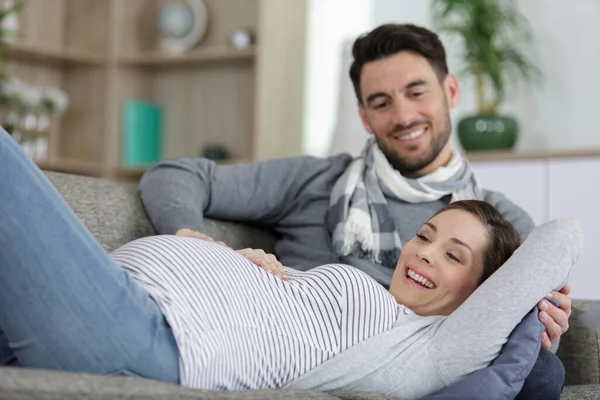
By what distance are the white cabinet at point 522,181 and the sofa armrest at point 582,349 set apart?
4.72ft

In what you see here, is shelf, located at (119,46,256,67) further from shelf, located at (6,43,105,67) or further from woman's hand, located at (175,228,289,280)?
woman's hand, located at (175,228,289,280)

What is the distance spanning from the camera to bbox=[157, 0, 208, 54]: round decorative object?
4.53 metres

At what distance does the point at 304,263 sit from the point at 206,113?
268 cm

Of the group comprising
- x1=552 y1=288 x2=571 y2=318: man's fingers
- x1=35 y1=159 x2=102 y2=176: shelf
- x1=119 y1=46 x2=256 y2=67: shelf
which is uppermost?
x1=119 y1=46 x2=256 y2=67: shelf

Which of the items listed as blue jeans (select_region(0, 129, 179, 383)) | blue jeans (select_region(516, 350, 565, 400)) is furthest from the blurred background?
blue jeans (select_region(0, 129, 179, 383))

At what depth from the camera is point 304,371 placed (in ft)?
4.58

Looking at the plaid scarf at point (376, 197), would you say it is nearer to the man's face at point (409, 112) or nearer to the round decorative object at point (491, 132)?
the man's face at point (409, 112)

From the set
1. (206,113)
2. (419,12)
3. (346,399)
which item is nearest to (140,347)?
(346,399)

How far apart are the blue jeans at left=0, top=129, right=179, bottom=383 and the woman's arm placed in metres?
0.44

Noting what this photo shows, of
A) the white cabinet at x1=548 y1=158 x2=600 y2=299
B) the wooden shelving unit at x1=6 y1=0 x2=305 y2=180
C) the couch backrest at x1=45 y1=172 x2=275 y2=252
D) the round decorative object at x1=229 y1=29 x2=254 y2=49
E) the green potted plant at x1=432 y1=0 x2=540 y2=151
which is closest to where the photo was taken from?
the couch backrest at x1=45 y1=172 x2=275 y2=252

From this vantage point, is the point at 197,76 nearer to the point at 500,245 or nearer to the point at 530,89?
the point at 530,89

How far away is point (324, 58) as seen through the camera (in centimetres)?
446

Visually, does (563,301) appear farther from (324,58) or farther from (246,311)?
(324,58)

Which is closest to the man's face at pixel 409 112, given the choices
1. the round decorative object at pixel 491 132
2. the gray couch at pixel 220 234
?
the gray couch at pixel 220 234
